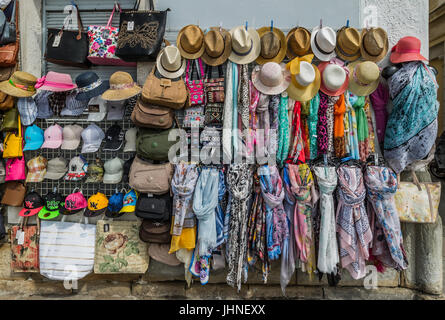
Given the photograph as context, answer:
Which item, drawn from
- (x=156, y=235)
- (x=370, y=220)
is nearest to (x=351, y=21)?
(x=370, y=220)

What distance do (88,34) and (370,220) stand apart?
14.2 feet

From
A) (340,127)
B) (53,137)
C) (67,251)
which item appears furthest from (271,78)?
(67,251)

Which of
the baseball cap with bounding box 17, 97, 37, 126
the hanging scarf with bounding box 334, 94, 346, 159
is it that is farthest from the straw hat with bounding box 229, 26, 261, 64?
the baseball cap with bounding box 17, 97, 37, 126

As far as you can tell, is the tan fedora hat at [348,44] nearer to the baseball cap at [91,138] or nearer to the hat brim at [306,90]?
the hat brim at [306,90]

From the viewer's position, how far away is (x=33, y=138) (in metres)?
3.07

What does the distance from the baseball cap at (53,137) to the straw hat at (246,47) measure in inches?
95.4

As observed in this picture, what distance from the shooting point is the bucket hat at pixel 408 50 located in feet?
9.17

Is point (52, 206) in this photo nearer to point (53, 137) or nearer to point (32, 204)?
point (32, 204)

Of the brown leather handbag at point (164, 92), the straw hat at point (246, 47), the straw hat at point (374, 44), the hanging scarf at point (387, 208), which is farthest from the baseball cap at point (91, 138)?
the straw hat at point (374, 44)

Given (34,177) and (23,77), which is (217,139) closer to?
(34,177)

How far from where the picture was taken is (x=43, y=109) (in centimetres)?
314

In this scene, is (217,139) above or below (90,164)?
above

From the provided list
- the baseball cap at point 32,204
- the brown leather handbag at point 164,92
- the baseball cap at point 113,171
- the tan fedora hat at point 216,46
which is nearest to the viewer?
the brown leather handbag at point 164,92

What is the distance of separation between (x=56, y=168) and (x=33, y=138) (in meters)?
0.49
